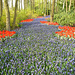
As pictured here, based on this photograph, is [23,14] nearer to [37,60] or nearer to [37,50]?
[37,50]

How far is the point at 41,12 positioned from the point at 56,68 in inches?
1448

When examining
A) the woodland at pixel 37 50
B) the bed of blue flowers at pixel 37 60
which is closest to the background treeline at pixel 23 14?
the woodland at pixel 37 50

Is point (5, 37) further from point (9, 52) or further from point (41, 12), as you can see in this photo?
point (41, 12)

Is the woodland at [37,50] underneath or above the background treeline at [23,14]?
underneath

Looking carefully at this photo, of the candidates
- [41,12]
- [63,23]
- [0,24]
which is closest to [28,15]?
[63,23]

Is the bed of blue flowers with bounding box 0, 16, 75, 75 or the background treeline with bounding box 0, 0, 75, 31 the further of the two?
the background treeline with bounding box 0, 0, 75, 31

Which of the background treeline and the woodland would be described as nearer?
the woodland

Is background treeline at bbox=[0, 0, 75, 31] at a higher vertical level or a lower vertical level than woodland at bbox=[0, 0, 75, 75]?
higher

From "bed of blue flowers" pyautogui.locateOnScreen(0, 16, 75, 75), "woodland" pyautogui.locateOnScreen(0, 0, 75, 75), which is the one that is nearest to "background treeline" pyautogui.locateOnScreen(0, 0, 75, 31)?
"woodland" pyautogui.locateOnScreen(0, 0, 75, 75)

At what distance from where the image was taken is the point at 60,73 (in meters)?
2.63

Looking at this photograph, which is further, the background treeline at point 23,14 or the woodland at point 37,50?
the background treeline at point 23,14

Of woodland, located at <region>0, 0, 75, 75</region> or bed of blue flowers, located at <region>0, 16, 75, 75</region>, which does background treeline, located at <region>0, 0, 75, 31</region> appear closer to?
woodland, located at <region>0, 0, 75, 75</region>

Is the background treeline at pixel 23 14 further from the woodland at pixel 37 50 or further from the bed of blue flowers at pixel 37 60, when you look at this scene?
the bed of blue flowers at pixel 37 60

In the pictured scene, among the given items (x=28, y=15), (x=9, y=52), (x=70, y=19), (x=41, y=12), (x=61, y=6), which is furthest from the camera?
(x=41, y=12)
